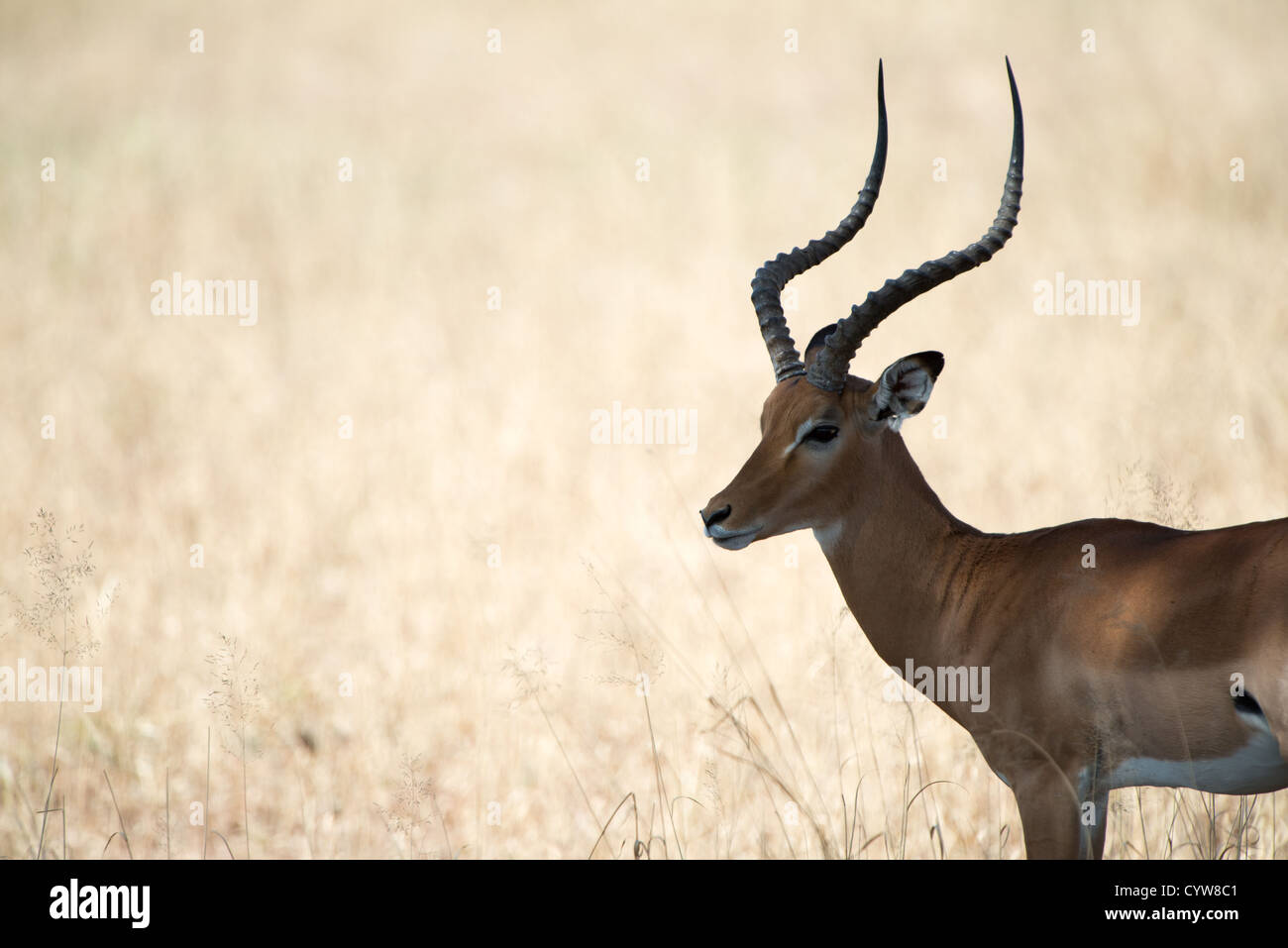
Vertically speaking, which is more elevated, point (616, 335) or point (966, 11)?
point (966, 11)

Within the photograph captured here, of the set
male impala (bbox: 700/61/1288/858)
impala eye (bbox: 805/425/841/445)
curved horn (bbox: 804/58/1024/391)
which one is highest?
curved horn (bbox: 804/58/1024/391)

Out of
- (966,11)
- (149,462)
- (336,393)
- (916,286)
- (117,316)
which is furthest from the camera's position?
(966,11)

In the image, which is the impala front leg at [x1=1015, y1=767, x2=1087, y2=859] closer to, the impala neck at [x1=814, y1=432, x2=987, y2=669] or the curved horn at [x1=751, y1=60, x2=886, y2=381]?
the impala neck at [x1=814, y1=432, x2=987, y2=669]

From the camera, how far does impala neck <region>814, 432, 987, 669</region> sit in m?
6.03

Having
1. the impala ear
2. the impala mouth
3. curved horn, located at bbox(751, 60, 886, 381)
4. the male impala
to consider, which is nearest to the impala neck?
the male impala

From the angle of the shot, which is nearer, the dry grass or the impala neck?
the impala neck

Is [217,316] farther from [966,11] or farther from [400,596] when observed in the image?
[966,11]

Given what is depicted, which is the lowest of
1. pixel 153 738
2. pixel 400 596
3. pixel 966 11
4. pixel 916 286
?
pixel 153 738

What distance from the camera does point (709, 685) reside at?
11453 millimetres

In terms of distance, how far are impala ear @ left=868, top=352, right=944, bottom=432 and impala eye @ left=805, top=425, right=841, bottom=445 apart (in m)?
0.18

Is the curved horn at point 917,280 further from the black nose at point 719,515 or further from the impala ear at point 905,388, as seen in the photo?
the black nose at point 719,515

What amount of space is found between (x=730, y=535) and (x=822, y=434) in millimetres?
621

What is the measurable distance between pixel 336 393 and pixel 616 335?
11.9ft
